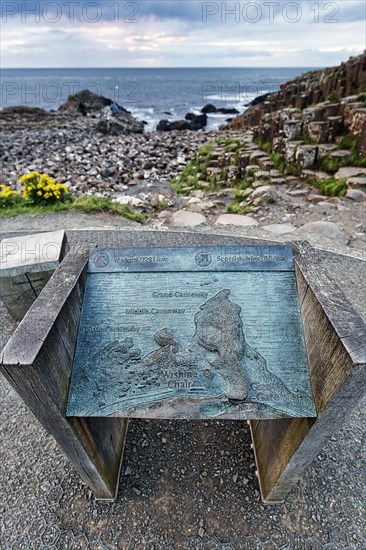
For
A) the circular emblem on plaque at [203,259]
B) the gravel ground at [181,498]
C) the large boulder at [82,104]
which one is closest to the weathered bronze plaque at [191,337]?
the circular emblem on plaque at [203,259]

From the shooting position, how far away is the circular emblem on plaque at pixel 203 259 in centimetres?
240

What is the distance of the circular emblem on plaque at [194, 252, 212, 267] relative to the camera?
2398mm

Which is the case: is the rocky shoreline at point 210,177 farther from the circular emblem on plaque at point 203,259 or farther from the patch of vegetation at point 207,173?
the circular emblem on plaque at point 203,259

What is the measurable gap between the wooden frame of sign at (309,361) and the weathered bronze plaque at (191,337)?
10 centimetres

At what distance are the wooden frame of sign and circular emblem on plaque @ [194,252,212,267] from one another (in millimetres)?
643

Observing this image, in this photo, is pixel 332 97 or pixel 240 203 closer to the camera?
pixel 240 203

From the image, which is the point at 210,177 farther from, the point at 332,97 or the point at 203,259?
the point at 203,259

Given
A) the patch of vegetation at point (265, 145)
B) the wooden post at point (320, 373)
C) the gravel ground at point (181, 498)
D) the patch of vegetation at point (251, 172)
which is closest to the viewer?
the wooden post at point (320, 373)

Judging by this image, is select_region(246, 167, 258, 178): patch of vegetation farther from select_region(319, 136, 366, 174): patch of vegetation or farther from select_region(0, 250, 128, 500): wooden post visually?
select_region(0, 250, 128, 500): wooden post

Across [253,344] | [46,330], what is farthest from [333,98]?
[46,330]

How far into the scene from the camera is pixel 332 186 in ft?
25.0

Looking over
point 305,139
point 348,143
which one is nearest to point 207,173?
point 305,139

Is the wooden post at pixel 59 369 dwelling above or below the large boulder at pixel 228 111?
below

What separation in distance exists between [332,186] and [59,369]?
7693 mm
